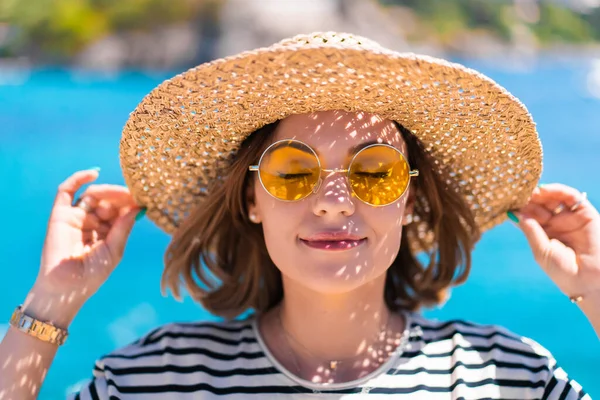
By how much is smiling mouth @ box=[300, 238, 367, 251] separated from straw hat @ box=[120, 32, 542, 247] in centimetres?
32

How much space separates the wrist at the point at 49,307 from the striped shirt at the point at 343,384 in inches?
5.8

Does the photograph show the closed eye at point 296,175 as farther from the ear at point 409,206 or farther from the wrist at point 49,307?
the wrist at point 49,307

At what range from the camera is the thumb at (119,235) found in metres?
1.88

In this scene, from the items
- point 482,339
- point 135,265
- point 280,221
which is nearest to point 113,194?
point 280,221

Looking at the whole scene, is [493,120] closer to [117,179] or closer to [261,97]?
[261,97]

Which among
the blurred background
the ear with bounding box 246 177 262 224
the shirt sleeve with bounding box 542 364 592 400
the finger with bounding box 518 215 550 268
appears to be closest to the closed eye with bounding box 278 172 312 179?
the ear with bounding box 246 177 262 224

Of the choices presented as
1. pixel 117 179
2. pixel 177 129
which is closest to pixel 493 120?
pixel 177 129

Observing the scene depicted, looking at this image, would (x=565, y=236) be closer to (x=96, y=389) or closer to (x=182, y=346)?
(x=182, y=346)

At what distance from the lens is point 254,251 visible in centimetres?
201

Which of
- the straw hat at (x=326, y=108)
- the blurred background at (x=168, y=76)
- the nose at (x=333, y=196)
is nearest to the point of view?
the straw hat at (x=326, y=108)

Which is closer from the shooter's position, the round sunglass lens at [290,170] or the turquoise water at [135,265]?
the round sunglass lens at [290,170]

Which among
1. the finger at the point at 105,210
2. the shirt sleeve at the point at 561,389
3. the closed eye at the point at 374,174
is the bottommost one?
the shirt sleeve at the point at 561,389

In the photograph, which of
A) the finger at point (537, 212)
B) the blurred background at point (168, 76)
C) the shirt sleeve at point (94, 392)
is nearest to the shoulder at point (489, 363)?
the finger at point (537, 212)

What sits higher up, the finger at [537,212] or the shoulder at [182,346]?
the finger at [537,212]
